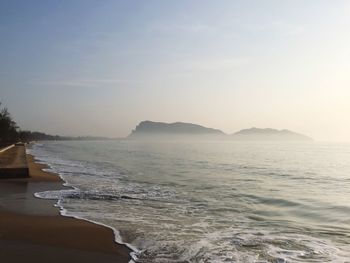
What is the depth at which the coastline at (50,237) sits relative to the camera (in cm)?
979

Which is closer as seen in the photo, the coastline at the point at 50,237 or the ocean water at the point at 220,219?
A: the coastline at the point at 50,237

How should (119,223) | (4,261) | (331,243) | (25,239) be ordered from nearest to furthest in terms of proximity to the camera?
1. (4,261)
2. (25,239)
3. (331,243)
4. (119,223)

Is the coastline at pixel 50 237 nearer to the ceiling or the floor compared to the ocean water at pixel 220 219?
nearer to the ceiling

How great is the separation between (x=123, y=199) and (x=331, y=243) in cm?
1063

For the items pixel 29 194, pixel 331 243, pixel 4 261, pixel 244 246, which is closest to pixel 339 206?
pixel 331 243

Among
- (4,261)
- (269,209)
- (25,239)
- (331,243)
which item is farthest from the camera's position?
(269,209)

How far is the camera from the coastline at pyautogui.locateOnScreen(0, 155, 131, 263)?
979 centimetres

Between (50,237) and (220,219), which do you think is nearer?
(50,237)

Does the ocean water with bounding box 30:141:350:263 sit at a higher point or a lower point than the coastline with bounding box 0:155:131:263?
lower

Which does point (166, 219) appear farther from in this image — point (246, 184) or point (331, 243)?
point (246, 184)

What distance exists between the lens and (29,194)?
21.3 m

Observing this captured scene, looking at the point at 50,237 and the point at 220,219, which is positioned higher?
the point at 50,237

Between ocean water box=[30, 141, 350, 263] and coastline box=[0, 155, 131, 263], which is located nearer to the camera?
coastline box=[0, 155, 131, 263]

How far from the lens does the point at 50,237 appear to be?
1165 cm
